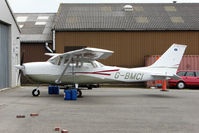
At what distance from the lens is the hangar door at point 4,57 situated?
20453 millimetres

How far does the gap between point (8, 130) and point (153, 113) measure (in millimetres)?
5223

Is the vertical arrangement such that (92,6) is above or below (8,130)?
above

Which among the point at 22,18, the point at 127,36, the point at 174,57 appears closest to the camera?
the point at 174,57

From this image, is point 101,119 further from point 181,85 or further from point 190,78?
point 190,78

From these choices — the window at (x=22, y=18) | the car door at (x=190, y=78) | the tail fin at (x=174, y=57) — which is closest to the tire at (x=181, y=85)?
the car door at (x=190, y=78)

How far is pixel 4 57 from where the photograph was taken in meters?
21.1

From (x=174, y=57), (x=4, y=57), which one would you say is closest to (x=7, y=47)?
(x=4, y=57)

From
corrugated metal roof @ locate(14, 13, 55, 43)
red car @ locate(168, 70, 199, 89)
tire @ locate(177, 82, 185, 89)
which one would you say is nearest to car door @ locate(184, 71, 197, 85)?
red car @ locate(168, 70, 199, 89)

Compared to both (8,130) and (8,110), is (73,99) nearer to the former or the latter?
(8,110)

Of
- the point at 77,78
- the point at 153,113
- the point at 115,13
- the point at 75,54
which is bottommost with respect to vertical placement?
the point at 153,113

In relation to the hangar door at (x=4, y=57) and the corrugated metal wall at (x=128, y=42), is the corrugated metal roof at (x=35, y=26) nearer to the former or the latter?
the corrugated metal wall at (x=128, y=42)

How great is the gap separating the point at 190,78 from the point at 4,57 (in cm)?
1501

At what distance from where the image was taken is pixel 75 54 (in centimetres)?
1548

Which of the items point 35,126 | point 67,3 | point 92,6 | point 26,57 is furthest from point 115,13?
point 35,126
